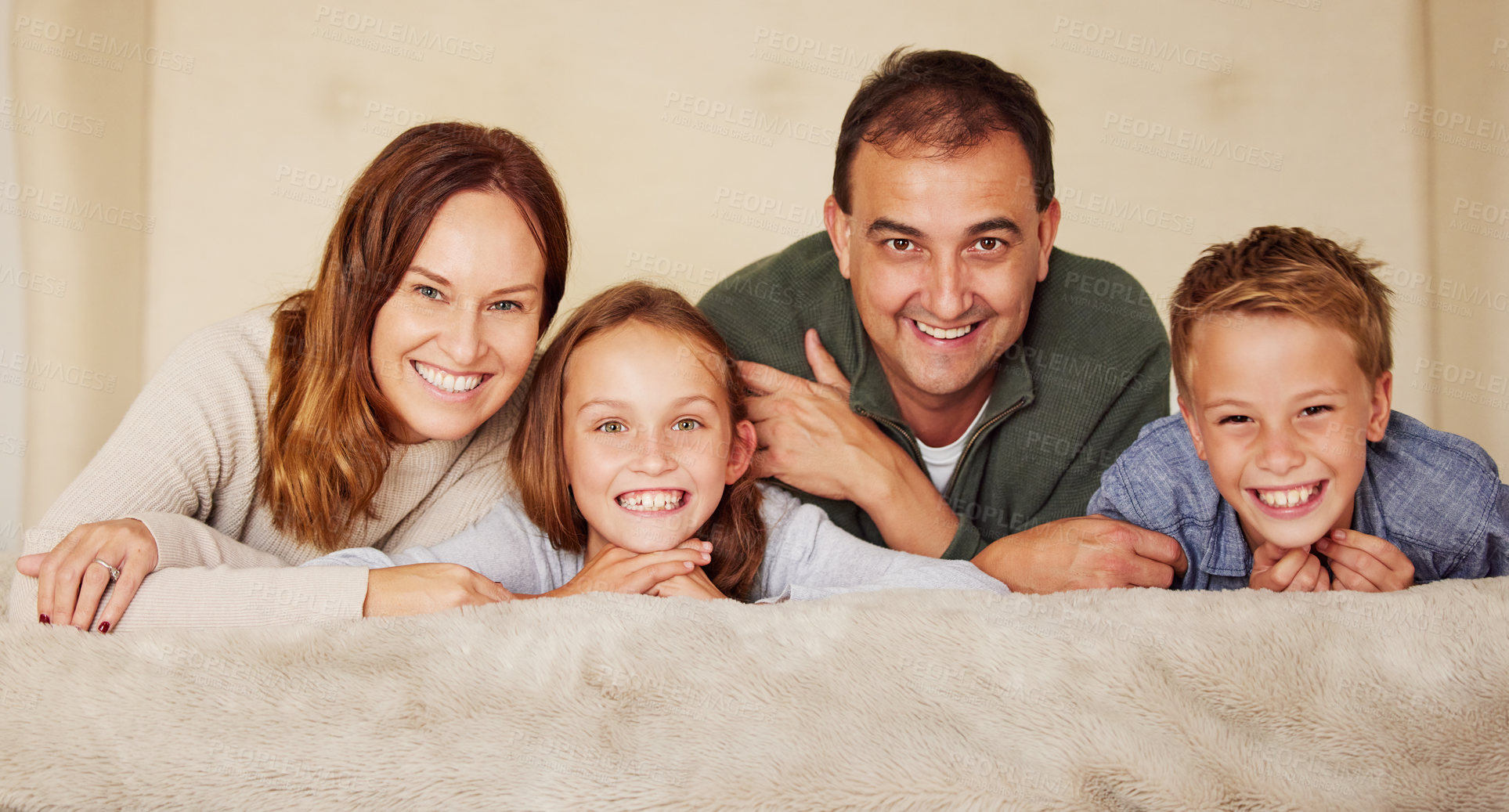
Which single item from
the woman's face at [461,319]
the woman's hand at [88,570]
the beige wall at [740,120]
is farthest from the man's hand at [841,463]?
the beige wall at [740,120]

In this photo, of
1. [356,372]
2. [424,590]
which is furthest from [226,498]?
[424,590]

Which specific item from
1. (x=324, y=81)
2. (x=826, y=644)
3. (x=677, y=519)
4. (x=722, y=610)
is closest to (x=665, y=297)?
(x=677, y=519)

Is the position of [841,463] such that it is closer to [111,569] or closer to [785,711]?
[785,711]

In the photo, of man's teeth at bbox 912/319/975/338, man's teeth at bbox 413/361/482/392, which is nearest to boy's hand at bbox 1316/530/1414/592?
man's teeth at bbox 912/319/975/338

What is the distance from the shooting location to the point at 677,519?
5.90 ft

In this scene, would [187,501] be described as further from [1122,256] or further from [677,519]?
[1122,256]

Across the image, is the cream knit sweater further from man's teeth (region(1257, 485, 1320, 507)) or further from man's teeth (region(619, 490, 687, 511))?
man's teeth (region(1257, 485, 1320, 507))

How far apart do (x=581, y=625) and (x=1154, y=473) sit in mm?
1083

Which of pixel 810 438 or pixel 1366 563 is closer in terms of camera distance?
pixel 1366 563

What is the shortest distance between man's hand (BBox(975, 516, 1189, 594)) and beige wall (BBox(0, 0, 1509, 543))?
1.88 m

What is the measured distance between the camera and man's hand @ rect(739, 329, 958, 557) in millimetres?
2105

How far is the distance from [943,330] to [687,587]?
789 millimetres

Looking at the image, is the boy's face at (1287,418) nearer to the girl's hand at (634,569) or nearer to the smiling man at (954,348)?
the smiling man at (954,348)

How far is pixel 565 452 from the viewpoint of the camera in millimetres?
1892
